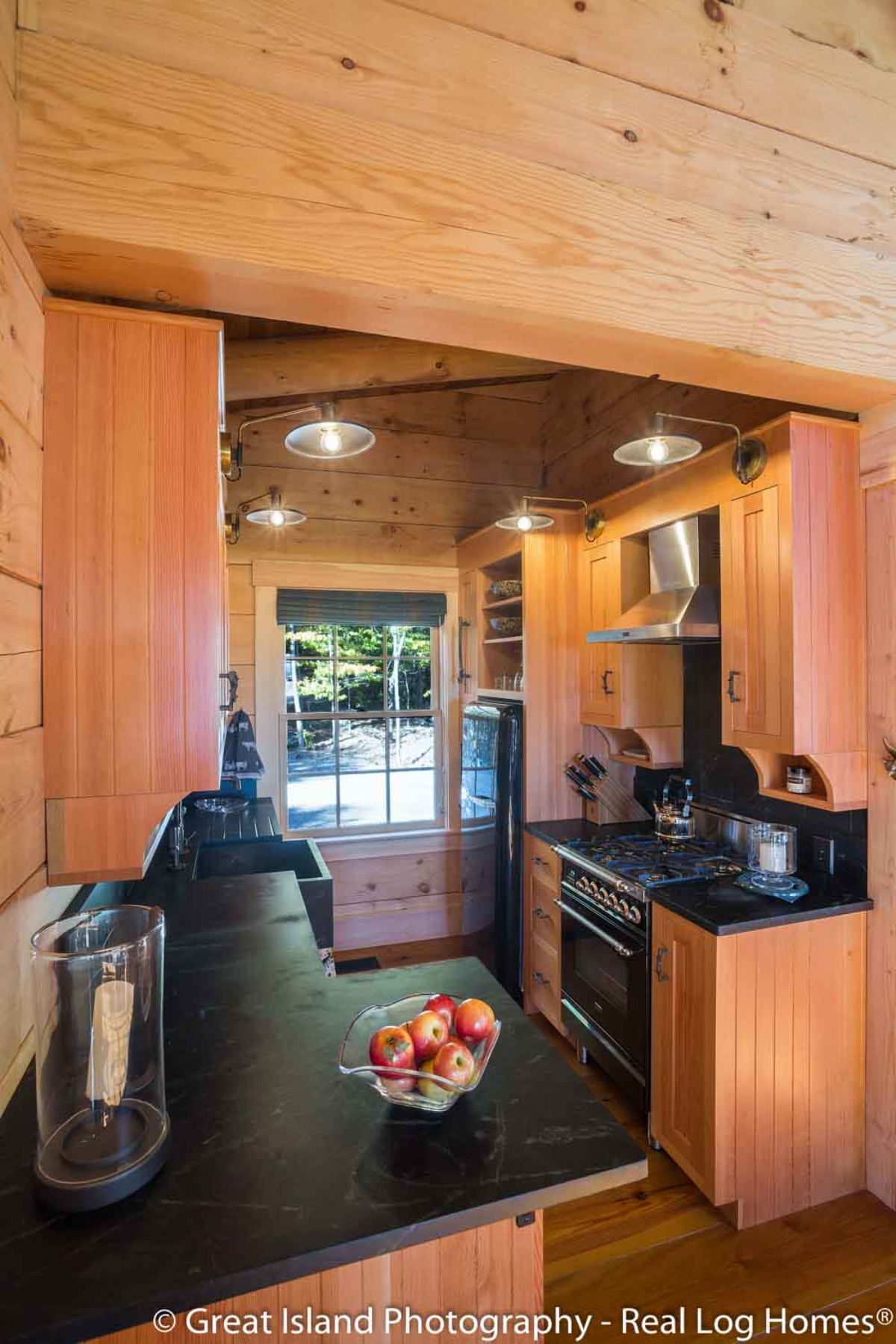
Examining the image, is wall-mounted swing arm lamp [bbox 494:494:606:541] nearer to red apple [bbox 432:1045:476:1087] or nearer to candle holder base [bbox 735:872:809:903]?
candle holder base [bbox 735:872:809:903]

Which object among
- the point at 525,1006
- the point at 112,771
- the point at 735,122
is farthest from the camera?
the point at 525,1006

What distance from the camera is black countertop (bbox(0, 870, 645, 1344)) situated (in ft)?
2.64

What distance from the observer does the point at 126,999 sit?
3.25 ft

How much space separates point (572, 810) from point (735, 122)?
2.65m

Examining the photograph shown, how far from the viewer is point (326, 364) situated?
121 inches

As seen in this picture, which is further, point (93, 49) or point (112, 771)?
point (112, 771)

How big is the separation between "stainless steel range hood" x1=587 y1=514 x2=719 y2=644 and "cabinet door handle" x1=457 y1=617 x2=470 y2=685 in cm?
125

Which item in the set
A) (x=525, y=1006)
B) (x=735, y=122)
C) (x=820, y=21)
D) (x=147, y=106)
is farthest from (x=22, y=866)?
(x=525, y=1006)

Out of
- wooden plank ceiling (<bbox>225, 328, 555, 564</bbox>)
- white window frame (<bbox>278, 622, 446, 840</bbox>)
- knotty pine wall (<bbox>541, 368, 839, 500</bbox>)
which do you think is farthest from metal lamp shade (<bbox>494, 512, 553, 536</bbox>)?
white window frame (<bbox>278, 622, 446, 840</bbox>)

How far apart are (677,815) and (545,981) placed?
38.9 inches

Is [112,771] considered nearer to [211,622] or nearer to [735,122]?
[211,622]

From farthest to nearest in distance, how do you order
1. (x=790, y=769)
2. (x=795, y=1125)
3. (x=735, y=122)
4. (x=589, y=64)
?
(x=790, y=769)
(x=795, y=1125)
(x=735, y=122)
(x=589, y=64)

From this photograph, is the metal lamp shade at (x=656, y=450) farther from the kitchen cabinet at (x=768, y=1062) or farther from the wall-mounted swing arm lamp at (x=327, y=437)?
the kitchen cabinet at (x=768, y=1062)

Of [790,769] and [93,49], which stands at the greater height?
[93,49]
